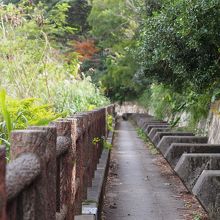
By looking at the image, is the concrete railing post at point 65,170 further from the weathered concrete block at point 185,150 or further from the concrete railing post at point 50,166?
the weathered concrete block at point 185,150

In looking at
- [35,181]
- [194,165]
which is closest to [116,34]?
[194,165]

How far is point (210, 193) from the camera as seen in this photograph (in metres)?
5.22

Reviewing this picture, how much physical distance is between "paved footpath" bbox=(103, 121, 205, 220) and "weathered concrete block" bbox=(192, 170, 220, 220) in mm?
1607

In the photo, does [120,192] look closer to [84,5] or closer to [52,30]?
[52,30]

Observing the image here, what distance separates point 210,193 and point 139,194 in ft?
10.9

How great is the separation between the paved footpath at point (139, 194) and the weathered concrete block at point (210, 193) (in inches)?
63.3

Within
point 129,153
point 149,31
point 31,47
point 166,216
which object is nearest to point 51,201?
point 166,216

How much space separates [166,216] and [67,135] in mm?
Result: 3498

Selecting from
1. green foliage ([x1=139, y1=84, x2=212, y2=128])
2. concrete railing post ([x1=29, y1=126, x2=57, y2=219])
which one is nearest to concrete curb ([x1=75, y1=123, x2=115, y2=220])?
concrete railing post ([x1=29, y1=126, x2=57, y2=219])

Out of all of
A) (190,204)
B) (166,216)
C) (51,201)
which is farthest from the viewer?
(190,204)

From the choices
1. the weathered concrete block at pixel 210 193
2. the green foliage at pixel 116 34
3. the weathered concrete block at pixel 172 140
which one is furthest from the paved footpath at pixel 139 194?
the green foliage at pixel 116 34

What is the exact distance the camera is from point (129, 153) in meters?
15.2

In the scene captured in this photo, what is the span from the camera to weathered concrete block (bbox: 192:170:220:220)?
5.14 m

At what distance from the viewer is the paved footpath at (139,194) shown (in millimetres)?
7047
